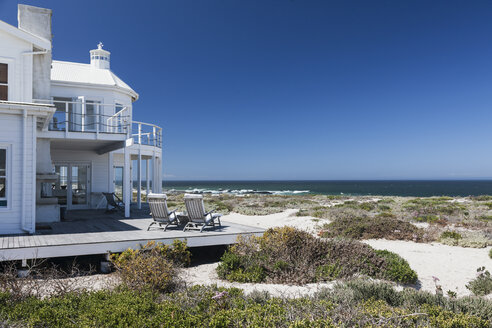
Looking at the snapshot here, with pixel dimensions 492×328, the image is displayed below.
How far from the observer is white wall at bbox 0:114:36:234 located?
337 inches

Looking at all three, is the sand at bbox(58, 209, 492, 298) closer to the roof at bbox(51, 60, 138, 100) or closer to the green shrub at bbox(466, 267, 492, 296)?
the green shrub at bbox(466, 267, 492, 296)

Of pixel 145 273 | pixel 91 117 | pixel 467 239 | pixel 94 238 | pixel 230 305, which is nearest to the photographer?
pixel 230 305

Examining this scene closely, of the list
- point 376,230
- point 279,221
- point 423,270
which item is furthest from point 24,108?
point 279,221

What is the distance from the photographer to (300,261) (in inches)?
298

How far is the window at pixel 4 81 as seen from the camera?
9805mm

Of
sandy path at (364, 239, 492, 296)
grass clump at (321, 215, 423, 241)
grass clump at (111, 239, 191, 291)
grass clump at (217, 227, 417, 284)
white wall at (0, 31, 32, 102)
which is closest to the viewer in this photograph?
grass clump at (111, 239, 191, 291)

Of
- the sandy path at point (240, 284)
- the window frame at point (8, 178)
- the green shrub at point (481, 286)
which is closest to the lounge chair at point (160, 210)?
the sandy path at point (240, 284)

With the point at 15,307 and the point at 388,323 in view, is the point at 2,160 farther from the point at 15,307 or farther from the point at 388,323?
the point at 388,323

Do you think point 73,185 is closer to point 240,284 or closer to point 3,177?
point 3,177

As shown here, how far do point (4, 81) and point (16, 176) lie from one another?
3153 mm

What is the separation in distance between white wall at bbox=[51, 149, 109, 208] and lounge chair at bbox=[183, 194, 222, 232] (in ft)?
26.0

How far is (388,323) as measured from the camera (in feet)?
12.5

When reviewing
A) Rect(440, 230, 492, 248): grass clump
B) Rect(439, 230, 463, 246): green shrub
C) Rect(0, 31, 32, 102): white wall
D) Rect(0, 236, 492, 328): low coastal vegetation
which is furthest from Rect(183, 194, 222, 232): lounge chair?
Rect(440, 230, 492, 248): grass clump

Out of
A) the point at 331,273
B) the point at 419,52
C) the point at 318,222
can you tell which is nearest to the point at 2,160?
the point at 331,273
